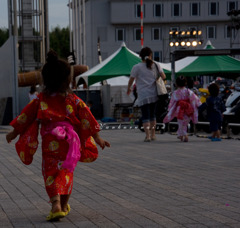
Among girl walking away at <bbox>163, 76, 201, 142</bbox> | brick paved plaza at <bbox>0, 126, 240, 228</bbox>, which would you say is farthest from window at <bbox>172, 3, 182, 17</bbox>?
brick paved plaza at <bbox>0, 126, 240, 228</bbox>

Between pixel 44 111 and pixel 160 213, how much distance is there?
1.19 meters

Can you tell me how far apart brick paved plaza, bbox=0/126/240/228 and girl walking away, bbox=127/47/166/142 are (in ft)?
8.77

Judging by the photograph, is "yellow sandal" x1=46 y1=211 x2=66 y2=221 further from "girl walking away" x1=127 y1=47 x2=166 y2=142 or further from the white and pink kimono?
the white and pink kimono

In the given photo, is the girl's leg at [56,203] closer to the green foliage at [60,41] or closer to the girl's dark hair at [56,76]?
the girl's dark hair at [56,76]

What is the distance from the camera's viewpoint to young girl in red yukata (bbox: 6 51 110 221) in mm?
5551

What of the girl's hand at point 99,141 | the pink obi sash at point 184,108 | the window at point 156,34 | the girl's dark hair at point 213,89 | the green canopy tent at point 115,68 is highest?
the window at point 156,34

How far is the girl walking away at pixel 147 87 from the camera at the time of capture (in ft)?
46.3

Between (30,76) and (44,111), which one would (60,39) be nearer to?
(30,76)

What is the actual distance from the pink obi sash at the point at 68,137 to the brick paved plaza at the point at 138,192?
41cm

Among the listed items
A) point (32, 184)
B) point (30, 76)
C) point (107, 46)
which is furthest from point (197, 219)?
point (107, 46)

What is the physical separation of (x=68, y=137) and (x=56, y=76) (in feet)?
1.58

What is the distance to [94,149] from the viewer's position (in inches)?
231

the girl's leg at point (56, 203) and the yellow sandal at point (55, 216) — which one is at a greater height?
the girl's leg at point (56, 203)

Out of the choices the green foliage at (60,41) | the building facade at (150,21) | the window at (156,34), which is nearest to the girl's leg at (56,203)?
the building facade at (150,21)
